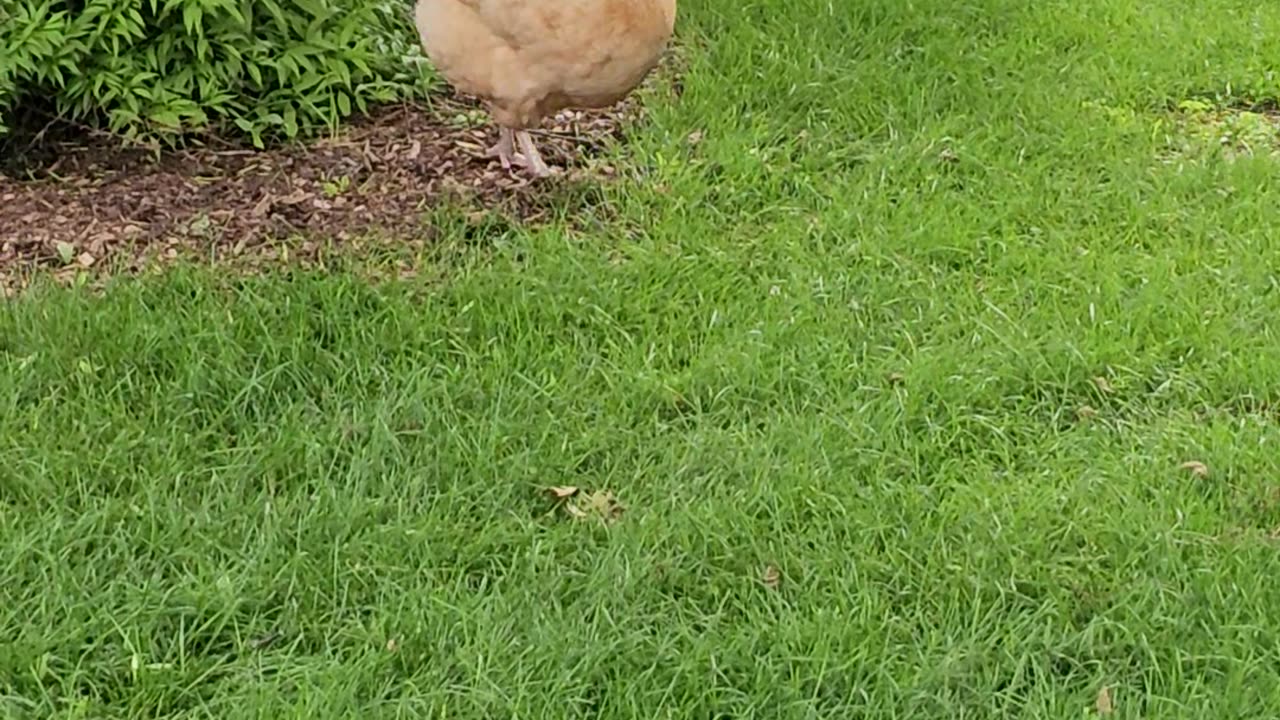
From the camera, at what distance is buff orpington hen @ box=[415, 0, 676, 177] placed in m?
4.02

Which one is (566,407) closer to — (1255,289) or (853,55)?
(1255,289)

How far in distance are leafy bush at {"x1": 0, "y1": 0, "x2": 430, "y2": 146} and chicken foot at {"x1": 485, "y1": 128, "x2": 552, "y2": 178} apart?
1.91 ft

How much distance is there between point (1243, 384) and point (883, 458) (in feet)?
3.09

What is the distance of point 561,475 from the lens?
124 inches

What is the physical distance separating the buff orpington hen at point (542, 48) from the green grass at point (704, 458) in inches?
15.1

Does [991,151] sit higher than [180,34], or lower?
lower

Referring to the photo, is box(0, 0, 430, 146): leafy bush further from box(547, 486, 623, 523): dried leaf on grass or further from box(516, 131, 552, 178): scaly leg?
box(547, 486, 623, 523): dried leaf on grass

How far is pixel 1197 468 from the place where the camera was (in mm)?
3145

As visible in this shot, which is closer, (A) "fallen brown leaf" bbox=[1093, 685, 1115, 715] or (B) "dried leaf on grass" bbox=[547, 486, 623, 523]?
(A) "fallen brown leaf" bbox=[1093, 685, 1115, 715]

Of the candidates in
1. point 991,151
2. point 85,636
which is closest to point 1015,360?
point 991,151

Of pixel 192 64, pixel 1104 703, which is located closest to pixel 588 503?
pixel 1104 703

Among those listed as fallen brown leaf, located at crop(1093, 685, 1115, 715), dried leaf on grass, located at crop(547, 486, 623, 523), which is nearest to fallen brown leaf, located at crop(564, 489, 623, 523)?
dried leaf on grass, located at crop(547, 486, 623, 523)

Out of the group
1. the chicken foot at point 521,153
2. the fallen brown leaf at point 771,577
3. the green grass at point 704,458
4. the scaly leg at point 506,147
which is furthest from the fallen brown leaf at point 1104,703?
the scaly leg at point 506,147

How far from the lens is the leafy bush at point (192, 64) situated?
4.46m
